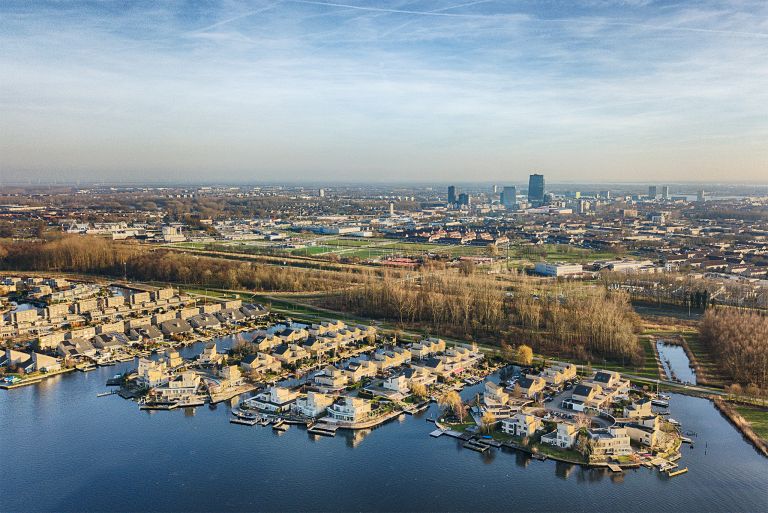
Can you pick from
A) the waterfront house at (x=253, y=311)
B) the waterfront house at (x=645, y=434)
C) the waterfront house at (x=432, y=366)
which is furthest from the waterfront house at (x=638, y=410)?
the waterfront house at (x=253, y=311)

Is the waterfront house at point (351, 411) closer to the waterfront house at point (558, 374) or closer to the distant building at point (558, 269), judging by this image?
the waterfront house at point (558, 374)

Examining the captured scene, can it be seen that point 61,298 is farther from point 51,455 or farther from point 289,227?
point 289,227

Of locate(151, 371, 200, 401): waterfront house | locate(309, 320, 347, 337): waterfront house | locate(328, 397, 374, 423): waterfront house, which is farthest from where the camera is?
locate(309, 320, 347, 337): waterfront house

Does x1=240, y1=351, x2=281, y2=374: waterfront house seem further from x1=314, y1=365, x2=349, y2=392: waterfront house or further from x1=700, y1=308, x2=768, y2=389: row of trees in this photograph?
A: x1=700, y1=308, x2=768, y2=389: row of trees

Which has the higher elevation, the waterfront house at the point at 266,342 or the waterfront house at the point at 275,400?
the waterfront house at the point at 266,342

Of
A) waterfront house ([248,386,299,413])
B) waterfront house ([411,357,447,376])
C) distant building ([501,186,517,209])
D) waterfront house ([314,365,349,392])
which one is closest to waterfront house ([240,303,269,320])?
waterfront house ([314,365,349,392])

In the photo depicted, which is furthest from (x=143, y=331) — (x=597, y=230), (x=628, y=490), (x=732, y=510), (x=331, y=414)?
(x=597, y=230)
